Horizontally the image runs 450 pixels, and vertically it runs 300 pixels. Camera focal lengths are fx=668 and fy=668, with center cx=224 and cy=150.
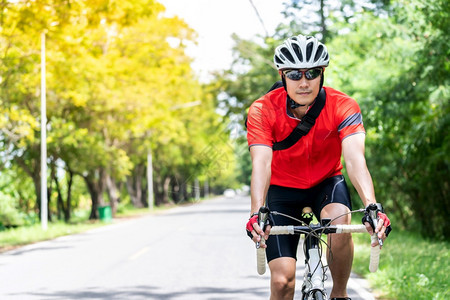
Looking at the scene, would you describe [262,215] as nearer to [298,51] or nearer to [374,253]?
[374,253]

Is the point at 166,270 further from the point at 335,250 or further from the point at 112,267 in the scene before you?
the point at 335,250

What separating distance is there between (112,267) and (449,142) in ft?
22.0

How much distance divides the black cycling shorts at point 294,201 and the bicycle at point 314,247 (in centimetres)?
18

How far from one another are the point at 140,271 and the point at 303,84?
762cm

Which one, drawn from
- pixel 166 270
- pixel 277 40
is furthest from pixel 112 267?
pixel 277 40

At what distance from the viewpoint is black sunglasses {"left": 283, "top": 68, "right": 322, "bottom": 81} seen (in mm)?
3975

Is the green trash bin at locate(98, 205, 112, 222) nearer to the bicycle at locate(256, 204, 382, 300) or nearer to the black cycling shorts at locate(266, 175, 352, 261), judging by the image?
the black cycling shorts at locate(266, 175, 352, 261)

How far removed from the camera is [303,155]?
4.23 metres

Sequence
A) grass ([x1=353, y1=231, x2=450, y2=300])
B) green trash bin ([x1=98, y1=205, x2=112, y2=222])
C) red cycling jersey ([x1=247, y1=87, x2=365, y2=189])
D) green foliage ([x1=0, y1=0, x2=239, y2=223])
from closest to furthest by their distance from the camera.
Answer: red cycling jersey ([x1=247, y1=87, x2=365, y2=189]) → grass ([x1=353, y1=231, x2=450, y2=300]) → green foliage ([x1=0, y1=0, x2=239, y2=223]) → green trash bin ([x1=98, y1=205, x2=112, y2=222])

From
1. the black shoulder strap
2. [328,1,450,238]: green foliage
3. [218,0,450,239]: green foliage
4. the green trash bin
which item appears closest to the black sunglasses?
the black shoulder strap

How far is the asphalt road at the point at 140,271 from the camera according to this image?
8656 mm

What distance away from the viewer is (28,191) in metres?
40.7

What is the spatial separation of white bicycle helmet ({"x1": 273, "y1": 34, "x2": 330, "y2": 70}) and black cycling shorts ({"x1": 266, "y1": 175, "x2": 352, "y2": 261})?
0.82m

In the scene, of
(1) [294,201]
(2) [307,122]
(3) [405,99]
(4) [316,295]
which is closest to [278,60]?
(2) [307,122]
